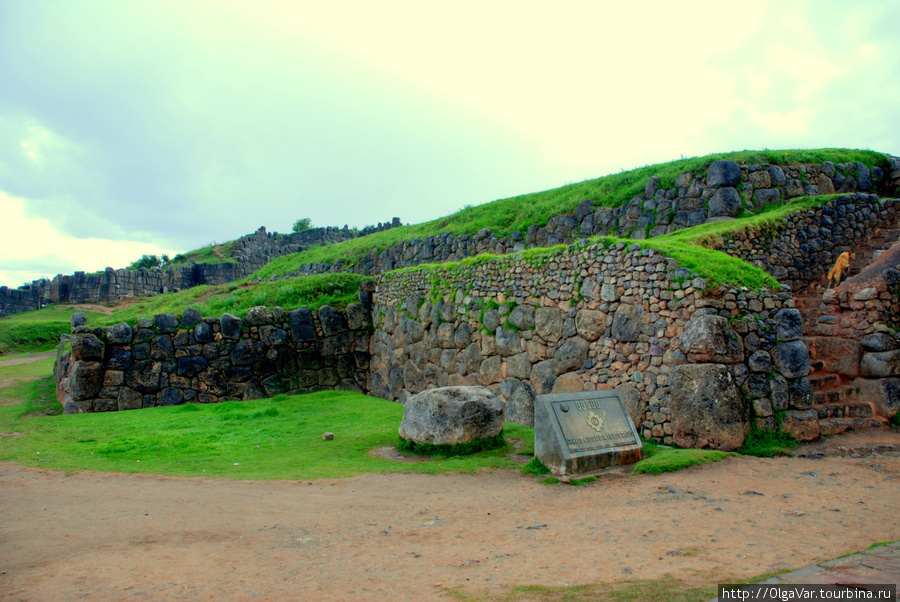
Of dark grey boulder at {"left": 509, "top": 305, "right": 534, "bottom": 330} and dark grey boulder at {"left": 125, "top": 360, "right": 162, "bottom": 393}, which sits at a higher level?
dark grey boulder at {"left": 509, "top": 305, "right": 534, "bottom": 330}

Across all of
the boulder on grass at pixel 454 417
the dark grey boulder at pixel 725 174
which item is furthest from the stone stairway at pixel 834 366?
the boulder on grass at pixel 454 417

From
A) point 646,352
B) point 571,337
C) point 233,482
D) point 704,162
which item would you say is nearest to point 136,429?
point 233,482

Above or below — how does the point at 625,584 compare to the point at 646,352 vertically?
below

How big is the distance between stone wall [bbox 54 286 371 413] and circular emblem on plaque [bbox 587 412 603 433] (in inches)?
378

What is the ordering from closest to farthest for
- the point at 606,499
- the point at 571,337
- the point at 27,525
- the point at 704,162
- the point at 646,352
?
the point at 27,525
the point at 606,499
the point at 646,352
the point at 571,337
the point at 704,162

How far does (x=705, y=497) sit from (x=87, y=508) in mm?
6372

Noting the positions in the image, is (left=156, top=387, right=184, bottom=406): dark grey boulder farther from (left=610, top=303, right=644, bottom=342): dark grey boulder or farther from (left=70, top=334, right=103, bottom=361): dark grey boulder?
(left=610, top=303, right=644, bottom=342): dark grey boulder

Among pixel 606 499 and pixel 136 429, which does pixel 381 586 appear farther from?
pixel 136 429

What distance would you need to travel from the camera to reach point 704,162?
14633mm

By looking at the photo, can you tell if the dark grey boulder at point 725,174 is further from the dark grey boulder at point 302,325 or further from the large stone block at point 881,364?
the dark grey boulder at point 302,325

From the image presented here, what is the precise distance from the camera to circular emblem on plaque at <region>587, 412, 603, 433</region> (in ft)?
25.2

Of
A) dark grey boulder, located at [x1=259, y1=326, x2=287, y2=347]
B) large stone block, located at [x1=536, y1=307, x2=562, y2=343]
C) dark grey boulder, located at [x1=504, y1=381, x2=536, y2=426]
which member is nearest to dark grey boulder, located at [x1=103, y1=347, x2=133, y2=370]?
dark grey boulder, located at [x1=259, y1=326, x2=287, y2=347]

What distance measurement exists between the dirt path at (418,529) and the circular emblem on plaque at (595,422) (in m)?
0.76

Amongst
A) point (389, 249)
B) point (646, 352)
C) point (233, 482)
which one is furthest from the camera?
point (389, 249)
